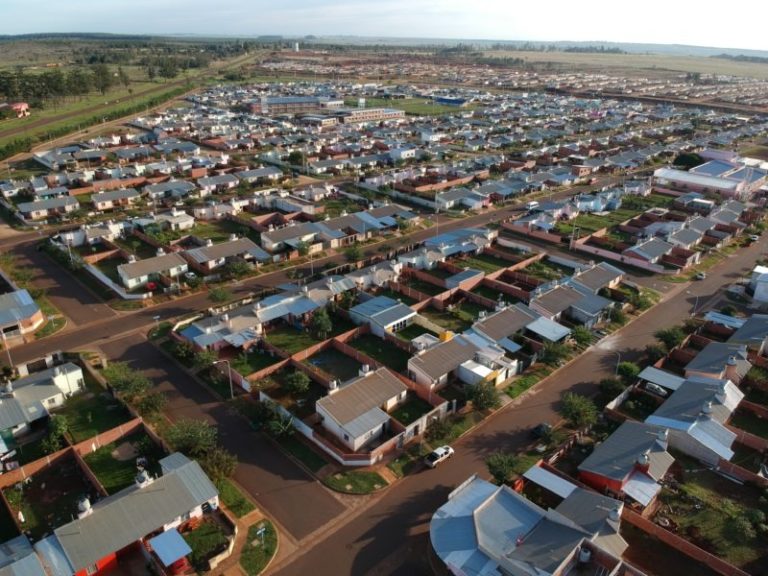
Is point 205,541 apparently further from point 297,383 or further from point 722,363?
point 722,363

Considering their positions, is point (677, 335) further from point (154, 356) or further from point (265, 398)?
point (154, 356)

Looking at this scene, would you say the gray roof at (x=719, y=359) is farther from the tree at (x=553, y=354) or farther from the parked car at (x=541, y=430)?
the parked car at (x=541, y=430)

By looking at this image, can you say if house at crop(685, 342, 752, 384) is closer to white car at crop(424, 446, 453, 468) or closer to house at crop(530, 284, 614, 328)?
house at crop(530, 284, 614, 328)

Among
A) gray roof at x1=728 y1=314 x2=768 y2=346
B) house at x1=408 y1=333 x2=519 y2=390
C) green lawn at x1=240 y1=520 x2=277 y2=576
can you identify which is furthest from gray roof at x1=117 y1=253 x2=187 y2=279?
gray roof at x1=728 y1=314 x2=768 y2=346

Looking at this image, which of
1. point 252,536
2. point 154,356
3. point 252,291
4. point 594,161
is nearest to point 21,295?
point 154,356

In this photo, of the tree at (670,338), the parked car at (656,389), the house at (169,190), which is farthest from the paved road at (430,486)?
the house at (169,190)

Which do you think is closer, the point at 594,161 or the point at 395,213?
the point at 395,213

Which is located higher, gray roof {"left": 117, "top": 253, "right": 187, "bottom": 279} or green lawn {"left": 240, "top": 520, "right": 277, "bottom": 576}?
gray roof {"left": 117, "top": 253, "right": 187, "bottom": 279}
